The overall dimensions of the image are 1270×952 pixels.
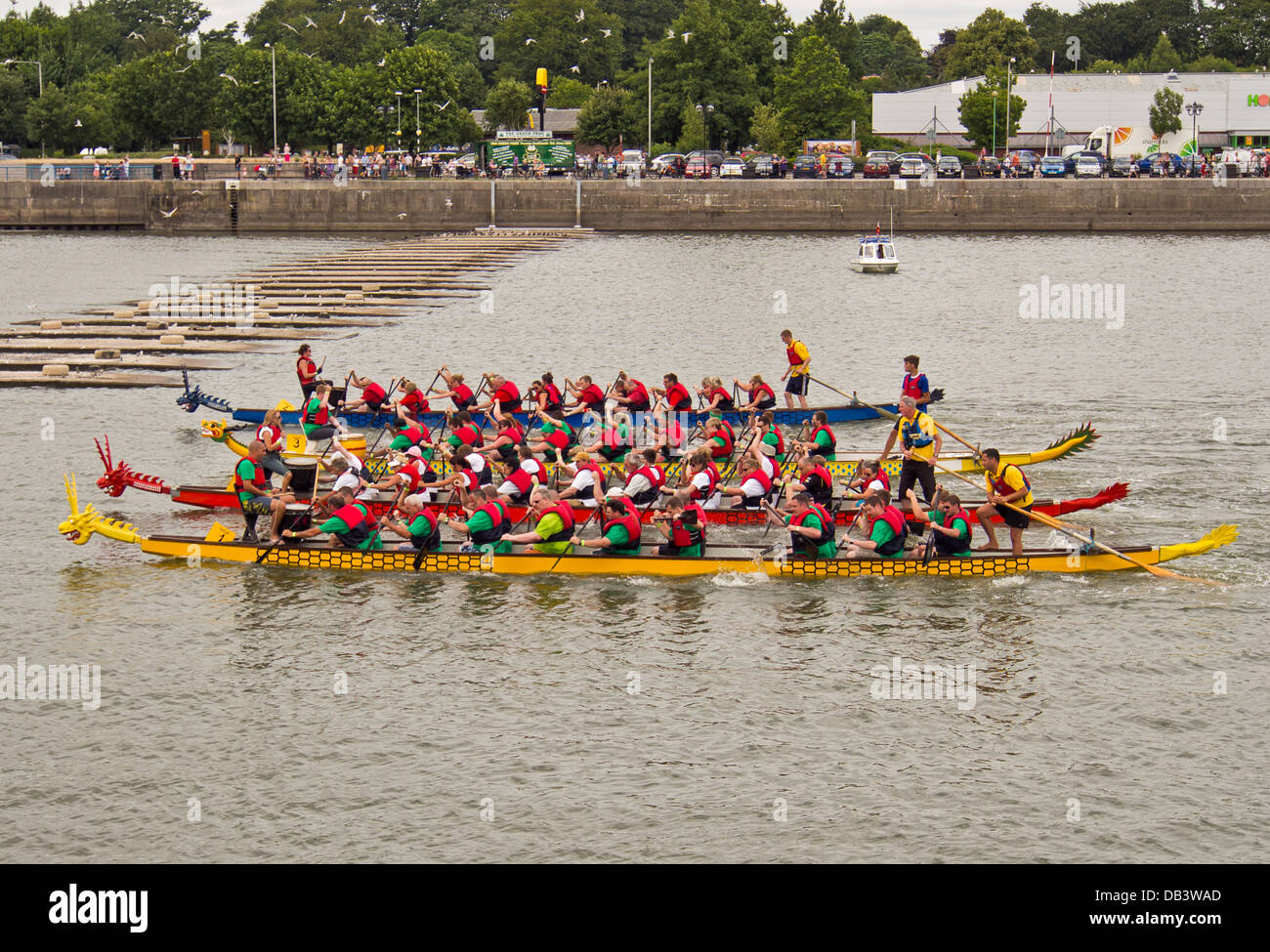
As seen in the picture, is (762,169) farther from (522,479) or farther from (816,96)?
→ (522,479)

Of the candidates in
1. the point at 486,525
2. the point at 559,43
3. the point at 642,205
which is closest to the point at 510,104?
the point at 559,43

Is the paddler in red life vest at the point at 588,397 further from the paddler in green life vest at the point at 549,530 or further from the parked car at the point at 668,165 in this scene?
the parked car at the point at 668,165

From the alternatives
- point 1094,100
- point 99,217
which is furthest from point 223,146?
point 1094,100

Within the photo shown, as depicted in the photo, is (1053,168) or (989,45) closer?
(1053,168)

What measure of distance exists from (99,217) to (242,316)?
46608 millimetres

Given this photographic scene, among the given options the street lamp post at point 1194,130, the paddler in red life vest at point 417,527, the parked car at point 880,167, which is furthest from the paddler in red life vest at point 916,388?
the street lamp post at point 1194,130

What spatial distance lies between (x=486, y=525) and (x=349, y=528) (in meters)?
2.20

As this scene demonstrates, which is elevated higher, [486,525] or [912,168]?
[912,168]

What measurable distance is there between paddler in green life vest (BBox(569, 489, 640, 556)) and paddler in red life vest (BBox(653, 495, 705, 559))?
0.47 meters

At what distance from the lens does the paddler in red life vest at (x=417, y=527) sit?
76.2 ft

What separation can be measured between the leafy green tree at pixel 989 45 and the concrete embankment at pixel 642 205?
6380 centimetres

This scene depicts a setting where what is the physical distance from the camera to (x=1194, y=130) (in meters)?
111
